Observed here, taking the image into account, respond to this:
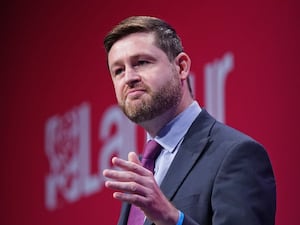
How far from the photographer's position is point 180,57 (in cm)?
154

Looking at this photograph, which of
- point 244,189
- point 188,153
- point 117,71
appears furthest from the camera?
point 117,71

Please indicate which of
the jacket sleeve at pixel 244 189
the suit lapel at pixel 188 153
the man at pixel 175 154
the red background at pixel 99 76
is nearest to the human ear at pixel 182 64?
the man at pixel 175 154

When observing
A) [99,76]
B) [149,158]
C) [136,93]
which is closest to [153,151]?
[149,158]

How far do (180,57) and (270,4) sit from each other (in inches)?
25.5

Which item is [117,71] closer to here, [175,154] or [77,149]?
[175,154]

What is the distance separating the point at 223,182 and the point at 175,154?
18 centimetres

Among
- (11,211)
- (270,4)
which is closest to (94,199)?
(11,211)

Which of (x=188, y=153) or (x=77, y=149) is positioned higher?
(x=188, y=153)

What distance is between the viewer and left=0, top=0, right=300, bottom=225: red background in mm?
2023

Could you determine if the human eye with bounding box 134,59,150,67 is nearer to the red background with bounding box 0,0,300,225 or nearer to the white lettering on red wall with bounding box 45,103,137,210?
the red background with bounding box 0,0,300,225

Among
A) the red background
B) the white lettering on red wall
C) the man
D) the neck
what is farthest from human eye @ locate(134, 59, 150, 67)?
the white lettering on red wall

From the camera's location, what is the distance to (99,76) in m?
2.64

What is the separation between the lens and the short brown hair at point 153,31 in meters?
1.51

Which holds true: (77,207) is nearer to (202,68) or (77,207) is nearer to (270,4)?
(202,68)
